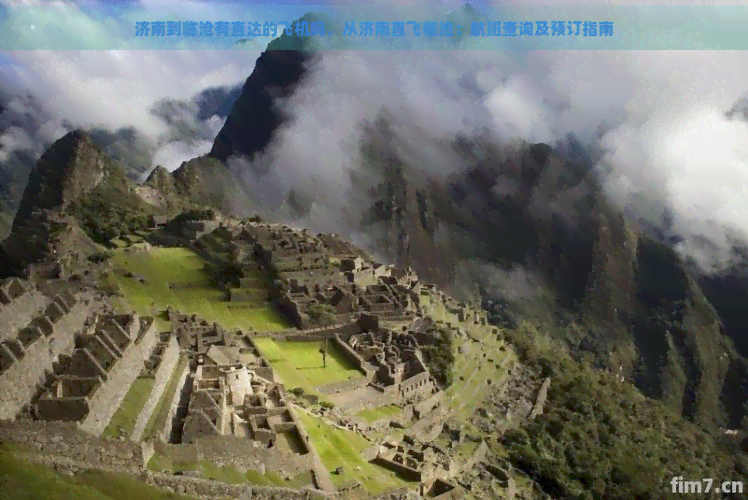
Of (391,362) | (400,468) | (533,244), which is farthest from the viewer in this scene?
(533,244)

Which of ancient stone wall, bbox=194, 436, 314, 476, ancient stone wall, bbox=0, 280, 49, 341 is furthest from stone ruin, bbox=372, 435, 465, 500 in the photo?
ancient stone wall, bbox=0, 280, 49, 341

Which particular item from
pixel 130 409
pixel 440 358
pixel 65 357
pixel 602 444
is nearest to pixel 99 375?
pixel 130 409

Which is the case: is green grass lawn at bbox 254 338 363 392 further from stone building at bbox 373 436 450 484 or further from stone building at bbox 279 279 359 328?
stone building at bbox 373 436 450 484

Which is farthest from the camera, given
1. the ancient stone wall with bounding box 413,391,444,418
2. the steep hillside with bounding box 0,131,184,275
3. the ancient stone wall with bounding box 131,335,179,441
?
the steep hillside with bounding box 0,131,184,275

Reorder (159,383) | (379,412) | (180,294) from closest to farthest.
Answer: (159,383) < (379,412) < (180,294)

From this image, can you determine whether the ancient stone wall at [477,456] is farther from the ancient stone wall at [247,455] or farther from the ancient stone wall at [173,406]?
the ancient stone wall at [173,406]

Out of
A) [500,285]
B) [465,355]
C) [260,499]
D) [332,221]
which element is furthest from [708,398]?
[260,499]

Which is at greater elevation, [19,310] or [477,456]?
[19,310]

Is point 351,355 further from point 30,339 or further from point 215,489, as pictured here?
point 215,489
